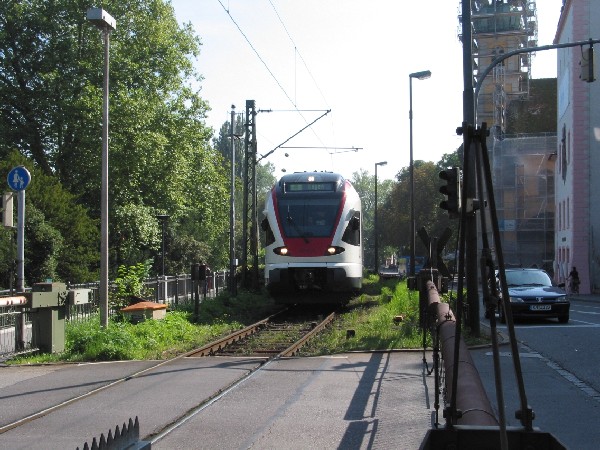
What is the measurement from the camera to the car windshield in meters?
23.7

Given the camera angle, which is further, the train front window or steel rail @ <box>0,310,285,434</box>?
the train front window

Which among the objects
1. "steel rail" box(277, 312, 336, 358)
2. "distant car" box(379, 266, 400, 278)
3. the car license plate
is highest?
the car license plate

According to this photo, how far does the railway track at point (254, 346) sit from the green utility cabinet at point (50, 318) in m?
2.48

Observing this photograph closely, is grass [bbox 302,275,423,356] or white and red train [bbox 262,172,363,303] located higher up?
white and red train [bbox 262,172,363,303]

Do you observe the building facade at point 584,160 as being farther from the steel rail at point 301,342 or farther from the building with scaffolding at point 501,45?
the steel rail at point 301,342

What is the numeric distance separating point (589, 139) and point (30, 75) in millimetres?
30793

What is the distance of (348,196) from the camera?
79.8ft

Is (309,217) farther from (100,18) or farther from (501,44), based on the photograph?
(501,44)

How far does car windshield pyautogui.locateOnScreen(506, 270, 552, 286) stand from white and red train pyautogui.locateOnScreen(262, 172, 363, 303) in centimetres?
439

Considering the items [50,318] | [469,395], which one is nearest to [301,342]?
[50,318]

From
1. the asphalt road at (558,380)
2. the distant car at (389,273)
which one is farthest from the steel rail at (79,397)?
the distant car at (389,273)

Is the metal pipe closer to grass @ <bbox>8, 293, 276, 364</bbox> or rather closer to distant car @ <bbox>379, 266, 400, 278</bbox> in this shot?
grass @ <bbox>8, 293, 276, 364</bbox>

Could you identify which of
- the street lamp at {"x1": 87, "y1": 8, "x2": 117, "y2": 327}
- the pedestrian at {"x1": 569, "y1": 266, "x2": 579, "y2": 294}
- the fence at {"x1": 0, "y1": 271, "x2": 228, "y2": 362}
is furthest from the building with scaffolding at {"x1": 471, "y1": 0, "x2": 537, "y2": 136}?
the street lamp at {"x1": 87, "y1": 8, "x2": 117, "y2": 327}

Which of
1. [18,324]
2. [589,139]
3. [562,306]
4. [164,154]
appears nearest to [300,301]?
[562,306]
